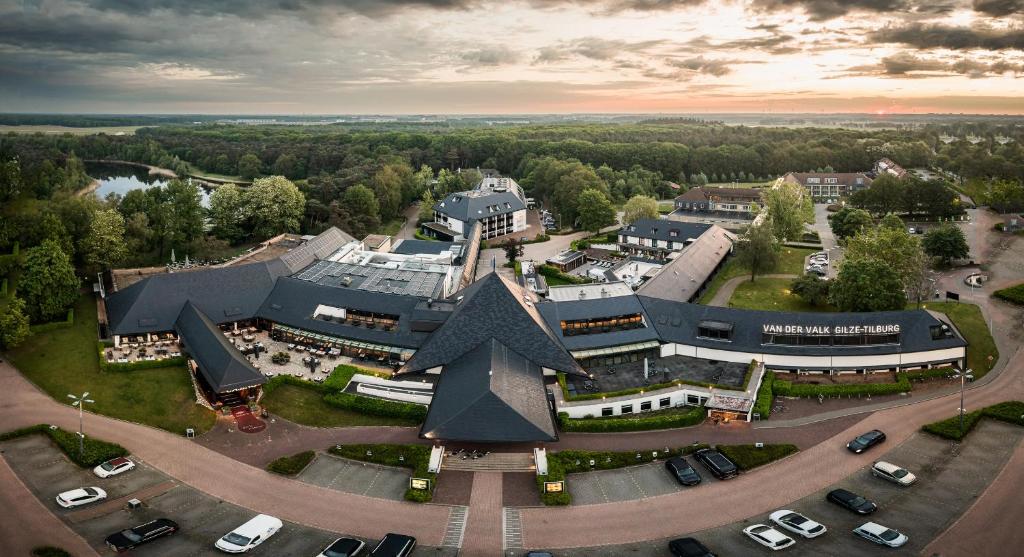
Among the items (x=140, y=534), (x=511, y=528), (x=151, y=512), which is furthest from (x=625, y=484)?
(x=151, y=512)

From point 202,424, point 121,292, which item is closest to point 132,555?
point 202,424

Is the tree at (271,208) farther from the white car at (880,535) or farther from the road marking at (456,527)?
the white car at (880,535)

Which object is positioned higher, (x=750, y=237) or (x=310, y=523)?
(x=750, y=237)

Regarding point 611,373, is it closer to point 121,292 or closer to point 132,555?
point 132,555

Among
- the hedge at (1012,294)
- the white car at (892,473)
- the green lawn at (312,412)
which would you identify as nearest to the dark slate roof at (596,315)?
the green lawn at (312,412)

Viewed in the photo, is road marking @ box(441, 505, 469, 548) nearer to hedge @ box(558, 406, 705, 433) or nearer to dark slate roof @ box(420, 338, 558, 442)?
dark slate roof @ box(420, 338, 558, 442)

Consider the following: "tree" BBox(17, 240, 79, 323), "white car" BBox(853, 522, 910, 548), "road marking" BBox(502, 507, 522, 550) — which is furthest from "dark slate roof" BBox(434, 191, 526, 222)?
"white car" BBox(853, 522, 910, 548)

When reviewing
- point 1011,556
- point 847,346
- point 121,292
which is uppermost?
point 121,292

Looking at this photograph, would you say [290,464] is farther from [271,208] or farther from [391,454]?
[271,208]
